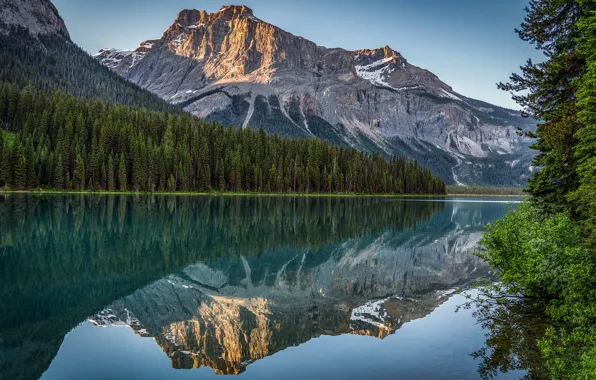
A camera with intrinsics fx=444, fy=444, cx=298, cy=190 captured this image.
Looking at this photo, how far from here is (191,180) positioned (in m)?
142

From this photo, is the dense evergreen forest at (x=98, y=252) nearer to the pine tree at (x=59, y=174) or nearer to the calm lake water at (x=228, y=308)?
the calm lake water at (x=228, y=308)

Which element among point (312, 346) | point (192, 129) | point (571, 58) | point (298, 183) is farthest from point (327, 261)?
point (192, 129)

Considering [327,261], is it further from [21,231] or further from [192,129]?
[192,129]

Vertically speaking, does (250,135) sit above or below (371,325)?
above

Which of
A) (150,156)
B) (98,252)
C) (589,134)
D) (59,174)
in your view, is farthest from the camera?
(150,156)

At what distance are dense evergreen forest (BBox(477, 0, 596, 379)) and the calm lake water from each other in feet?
4.85

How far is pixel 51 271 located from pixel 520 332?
84.2ft

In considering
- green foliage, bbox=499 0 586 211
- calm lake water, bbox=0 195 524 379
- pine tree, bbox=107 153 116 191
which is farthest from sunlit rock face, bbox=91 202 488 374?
pine tree, bbox=107 153 116 191

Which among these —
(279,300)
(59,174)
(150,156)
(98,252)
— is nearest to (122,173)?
(150,156)

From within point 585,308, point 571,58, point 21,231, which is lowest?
point 21,231

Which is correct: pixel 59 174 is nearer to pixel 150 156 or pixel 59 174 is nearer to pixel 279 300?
pixel 150 156

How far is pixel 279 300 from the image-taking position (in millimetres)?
23156

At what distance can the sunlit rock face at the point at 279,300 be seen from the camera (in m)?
16.7

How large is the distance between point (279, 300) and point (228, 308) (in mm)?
3043
